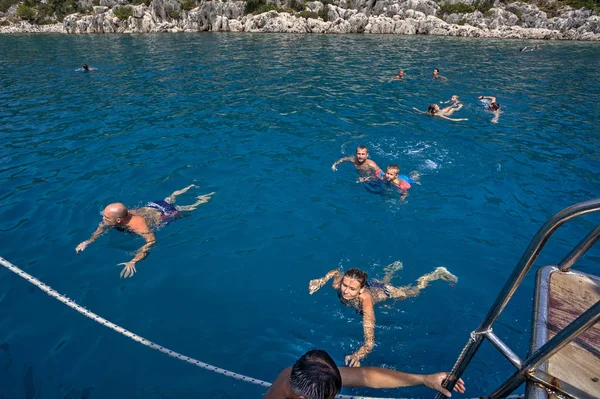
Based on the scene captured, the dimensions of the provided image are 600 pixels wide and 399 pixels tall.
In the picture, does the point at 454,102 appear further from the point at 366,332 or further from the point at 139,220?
the point at 139,220

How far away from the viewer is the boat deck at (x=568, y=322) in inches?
69.1

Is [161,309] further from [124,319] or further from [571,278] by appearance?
[571,278]

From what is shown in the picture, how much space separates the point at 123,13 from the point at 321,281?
71374 mm

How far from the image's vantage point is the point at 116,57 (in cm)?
2830

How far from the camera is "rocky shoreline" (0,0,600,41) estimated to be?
50.4m

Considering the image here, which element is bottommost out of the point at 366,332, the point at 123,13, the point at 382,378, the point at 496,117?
the point at 366,332

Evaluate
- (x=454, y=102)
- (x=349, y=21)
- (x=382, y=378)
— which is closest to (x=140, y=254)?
(x=382, y=378)

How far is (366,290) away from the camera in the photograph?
15.7 feet

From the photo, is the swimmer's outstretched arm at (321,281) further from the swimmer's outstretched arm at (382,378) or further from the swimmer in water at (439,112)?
the swimmer in water at (439,112)

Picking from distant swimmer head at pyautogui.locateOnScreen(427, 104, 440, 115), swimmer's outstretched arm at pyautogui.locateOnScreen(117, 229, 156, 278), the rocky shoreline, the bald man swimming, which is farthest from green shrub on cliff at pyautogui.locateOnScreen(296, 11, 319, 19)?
swimmer's outstretched arm at pyautogui.locateOnScreen(117, 229, 156, 278)

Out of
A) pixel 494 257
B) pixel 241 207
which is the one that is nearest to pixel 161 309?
pixel 241 207

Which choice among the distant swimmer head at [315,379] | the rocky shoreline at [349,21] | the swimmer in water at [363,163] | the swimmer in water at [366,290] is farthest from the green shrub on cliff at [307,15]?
the distant swimmer head at [315,379]

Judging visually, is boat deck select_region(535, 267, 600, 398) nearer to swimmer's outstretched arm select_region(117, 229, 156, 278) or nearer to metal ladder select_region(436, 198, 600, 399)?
metal ladder select_region(436, 198, 600, 399)

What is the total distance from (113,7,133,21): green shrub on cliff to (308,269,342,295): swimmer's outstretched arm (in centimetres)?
6993
